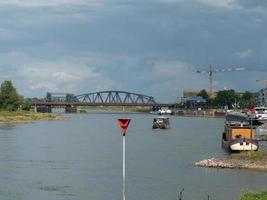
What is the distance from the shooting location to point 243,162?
50.8 meters

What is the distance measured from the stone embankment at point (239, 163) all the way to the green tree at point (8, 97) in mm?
147571

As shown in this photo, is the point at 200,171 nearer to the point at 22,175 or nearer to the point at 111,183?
the point at 111,183

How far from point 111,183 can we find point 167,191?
479cm

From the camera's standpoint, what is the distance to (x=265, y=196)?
27.7m

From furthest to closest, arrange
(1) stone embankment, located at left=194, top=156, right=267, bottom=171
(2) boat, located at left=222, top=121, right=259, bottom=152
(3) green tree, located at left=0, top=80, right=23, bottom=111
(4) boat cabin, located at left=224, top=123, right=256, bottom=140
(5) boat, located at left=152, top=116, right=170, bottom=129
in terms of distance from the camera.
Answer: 1. (3) green tree, located at left=0, top=80, right=23, bottom=111
2. (5) boat, located at left=152, top=116, right=170, bottom=129
3. (4) boat cabin, located at left=224, top=123, right=256, bottom=140
4. (2) boat, located at left=222, top=121, right=259, bottom=152
5. (1) stone embankment, located at left=194, top=156, right=267, bottom=171

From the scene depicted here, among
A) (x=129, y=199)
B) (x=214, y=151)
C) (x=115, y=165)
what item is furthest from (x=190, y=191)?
(x=214, y=151)

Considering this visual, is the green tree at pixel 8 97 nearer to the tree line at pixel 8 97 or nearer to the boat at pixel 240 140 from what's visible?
the tree line at pixel 8 97

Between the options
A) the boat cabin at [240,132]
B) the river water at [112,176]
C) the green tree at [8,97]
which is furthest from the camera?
the green tree at [8,97]

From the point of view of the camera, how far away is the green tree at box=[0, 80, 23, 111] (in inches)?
7667

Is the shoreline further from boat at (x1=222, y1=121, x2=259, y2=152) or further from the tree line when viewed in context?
the tree line

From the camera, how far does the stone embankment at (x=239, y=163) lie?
4941 cm

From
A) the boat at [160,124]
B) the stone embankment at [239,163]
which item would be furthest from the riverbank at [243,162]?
the boat at [160,124]

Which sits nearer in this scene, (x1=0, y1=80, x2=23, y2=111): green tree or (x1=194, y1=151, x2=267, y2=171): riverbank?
(x1=194, y1=151, x2=267, y2=171): riverbank

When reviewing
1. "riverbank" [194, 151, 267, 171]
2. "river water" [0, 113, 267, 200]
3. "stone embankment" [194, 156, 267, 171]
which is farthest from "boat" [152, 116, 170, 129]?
"stone embankment" [194, 156, 267, 171]
